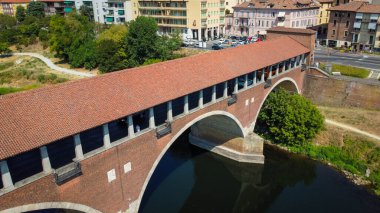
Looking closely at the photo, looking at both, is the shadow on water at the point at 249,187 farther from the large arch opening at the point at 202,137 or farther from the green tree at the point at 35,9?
the green tree at the point at 35,9

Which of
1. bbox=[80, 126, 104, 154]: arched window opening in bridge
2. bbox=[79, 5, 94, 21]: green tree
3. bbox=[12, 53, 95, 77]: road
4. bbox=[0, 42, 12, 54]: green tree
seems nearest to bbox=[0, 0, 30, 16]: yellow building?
bbox=[79, 5, 94, 21]: green tree

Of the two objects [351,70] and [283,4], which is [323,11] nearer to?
[283,4]

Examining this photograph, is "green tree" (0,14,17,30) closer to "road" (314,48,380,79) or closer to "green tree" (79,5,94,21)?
"green tree" (79,5,94,21)

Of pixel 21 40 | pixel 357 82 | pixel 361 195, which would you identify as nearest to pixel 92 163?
pixel 361 195

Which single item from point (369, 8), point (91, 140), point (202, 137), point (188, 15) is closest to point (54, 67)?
point (188, 15)

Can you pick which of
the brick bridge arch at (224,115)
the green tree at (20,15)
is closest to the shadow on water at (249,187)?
the brick bridge arch at (224,115)
